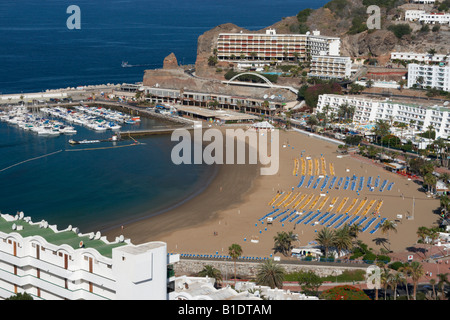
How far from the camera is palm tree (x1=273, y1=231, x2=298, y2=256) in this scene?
1841 inches

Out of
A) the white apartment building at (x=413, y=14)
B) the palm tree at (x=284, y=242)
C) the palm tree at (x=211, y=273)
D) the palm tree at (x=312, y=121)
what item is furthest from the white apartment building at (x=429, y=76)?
the palm tree at (x=211, y=273)

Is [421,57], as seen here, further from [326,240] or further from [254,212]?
[326,240]

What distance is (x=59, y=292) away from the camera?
30469mm

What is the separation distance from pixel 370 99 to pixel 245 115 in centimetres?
1855

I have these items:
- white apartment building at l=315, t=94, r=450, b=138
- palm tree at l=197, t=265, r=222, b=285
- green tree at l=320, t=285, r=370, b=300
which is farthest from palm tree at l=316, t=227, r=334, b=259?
white apartment building at l=315, t=94, r=450, b=138

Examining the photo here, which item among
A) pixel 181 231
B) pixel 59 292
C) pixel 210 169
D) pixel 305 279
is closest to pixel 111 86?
pixel 210 169

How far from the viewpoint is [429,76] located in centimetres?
9712

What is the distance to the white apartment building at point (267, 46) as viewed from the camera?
387 ft

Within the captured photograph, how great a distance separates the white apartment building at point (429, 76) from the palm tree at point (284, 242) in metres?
56.4

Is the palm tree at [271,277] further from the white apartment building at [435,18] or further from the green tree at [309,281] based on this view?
the white apartment building at [435,18]

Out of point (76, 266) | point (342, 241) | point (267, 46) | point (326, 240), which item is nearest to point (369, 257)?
point (342, 241)

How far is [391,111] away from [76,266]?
65555 mm

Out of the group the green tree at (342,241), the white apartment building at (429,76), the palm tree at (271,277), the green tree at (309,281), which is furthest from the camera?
the white apartment building at (429,76)

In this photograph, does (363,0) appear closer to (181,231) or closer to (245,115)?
(245,115)
